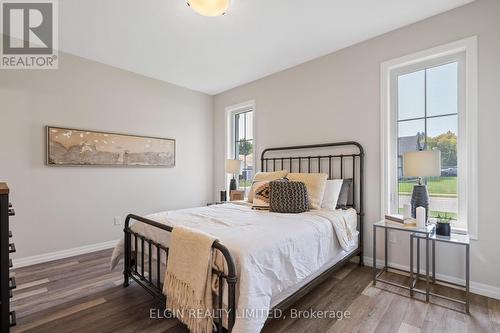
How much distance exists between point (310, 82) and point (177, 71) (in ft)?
6.56

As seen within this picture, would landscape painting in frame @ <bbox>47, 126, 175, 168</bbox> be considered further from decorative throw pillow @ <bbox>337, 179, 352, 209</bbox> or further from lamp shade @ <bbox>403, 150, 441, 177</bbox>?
lamp shade @ <bbox>403, 150, 441, 177</bbox>

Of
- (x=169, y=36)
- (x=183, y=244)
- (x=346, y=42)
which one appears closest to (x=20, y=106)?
(x=169, y=36)

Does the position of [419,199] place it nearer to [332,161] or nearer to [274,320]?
[332,161]

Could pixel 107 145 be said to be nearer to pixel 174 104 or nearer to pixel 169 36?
pixel 174 104

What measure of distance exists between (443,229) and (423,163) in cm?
59

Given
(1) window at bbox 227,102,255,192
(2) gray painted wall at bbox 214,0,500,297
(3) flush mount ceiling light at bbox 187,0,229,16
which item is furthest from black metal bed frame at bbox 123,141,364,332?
(3) flush mount ceiling light at bbox 187,0,229,16

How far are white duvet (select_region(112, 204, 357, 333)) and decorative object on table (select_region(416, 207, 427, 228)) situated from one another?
0.59 m

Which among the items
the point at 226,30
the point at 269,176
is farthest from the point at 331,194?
the point at 226,30

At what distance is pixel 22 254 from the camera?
9.29 ft

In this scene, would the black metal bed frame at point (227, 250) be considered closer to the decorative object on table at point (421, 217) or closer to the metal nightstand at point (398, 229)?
the metal nightstand at point (398, 229)

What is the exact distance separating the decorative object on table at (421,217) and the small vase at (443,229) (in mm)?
113

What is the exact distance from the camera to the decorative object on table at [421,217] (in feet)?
7.05

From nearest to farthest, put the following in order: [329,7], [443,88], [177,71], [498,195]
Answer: [498,195]
[329,7]
[443,88]
[177,71]

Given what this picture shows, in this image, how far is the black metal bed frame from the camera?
4.46ft
